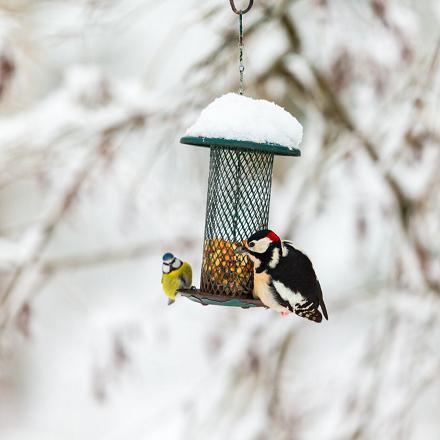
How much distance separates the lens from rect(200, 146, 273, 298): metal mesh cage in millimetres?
3311

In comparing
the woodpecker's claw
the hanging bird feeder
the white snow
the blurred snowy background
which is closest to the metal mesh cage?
the hanging bird feeder

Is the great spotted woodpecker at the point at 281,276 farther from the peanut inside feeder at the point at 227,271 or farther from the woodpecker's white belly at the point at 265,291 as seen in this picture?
the peanut inside feeder at the point at 227,271

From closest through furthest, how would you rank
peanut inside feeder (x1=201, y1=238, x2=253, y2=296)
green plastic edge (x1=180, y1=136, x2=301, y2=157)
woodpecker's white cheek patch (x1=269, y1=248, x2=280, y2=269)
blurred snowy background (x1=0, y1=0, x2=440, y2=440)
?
green plastic edge (x1=180, y1=136, x2=301, y2=157) < woodpecker's white cheek patch (x1=269, y1=248, x2=280, y2=269) < peanut inside feeder (x1=201, y1=238, x2=253, y2=296) < blurred snowy background (x1=0, y1=0, x2=440, y2=440)

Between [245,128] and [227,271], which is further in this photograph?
[227,271]

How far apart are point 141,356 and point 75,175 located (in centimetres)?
754

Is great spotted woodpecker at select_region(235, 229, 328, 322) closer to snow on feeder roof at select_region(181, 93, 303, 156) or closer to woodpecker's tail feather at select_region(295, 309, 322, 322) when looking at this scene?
woodpecker's tail feather at select_region(295, 309, 322, 322)

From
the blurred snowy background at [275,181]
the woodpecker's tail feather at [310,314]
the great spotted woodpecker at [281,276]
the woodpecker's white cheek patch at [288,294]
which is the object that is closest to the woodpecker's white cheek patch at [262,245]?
the great spotted woodpecker at [281,276]

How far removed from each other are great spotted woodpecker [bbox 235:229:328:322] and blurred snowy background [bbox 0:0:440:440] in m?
1.54

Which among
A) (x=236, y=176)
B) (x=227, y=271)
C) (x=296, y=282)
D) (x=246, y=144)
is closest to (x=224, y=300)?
(x=296, y=282)

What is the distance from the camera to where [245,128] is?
2.91 meters

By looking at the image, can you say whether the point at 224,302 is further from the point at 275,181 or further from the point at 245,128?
the point at 275,181

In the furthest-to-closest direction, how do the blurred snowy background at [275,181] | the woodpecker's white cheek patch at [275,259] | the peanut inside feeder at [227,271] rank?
the blurred snowy background at [275,181]
the peanut inside feeder at [227,271]
the woodpecker's white cheek patch at [275,259]

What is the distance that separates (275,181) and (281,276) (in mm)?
3997

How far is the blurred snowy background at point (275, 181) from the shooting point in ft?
15.6
